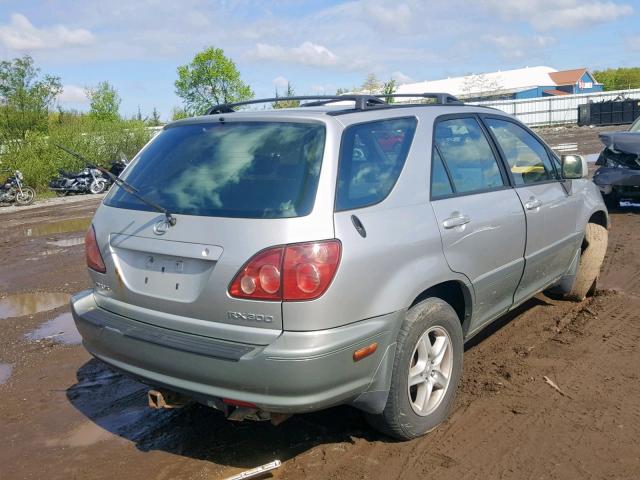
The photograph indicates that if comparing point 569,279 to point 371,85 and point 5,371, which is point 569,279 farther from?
point 371,85

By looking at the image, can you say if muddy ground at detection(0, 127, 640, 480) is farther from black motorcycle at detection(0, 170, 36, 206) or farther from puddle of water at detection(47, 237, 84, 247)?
black motorcycle at detection(0, 170, 36, 206)

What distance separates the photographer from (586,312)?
5.44 m

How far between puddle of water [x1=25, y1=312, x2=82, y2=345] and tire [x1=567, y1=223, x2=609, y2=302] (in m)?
4.52

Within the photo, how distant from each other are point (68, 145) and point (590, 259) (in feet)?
75.5

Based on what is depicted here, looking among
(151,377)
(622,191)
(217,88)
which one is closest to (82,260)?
(151,377)

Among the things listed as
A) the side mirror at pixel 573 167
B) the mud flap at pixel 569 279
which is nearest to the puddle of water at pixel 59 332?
the mud flap at pixel 569 279

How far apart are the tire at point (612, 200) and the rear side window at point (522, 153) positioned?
540 cm

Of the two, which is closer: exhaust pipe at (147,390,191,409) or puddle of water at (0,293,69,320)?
exhaust pipe at (147,390,191,409)

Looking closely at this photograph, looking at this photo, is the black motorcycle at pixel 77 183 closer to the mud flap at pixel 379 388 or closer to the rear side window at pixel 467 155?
the rear side window at pixel 467 155

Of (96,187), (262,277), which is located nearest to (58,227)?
(96,187)

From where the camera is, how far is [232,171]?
3.23 m

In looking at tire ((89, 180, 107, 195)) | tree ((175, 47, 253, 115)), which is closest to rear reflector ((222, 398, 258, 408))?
tire ((89, 180, 107, 195))

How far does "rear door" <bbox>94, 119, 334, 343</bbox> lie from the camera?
2848 mm

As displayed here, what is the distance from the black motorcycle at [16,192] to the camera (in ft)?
65.1
